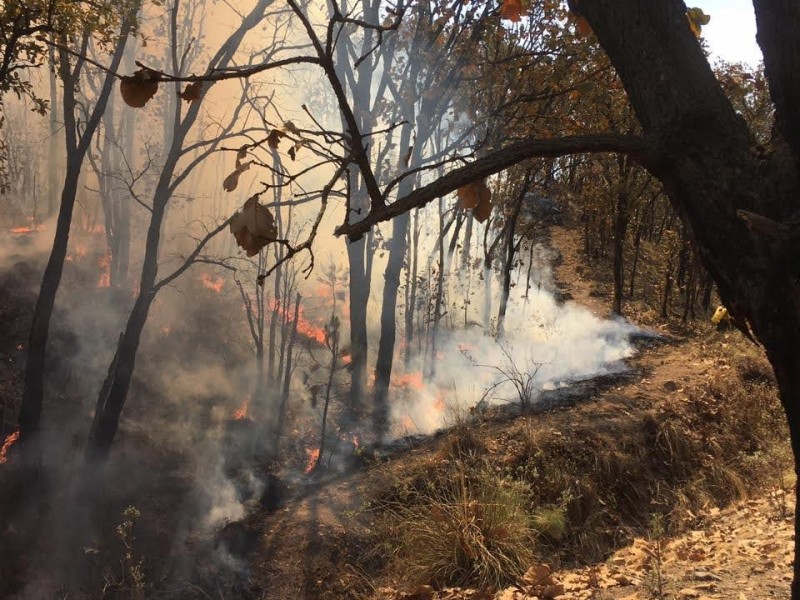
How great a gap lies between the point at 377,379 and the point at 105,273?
12676 mm

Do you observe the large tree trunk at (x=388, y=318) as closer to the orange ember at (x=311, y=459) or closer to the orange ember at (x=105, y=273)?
the orange ember at (x=311, y=459)

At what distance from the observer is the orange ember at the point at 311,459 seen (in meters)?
10.7

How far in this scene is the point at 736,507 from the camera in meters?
6.21

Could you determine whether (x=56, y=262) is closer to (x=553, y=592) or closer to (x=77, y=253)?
(x=553, y=592)

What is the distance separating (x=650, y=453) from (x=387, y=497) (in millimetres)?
3616

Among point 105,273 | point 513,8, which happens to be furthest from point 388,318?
point 105,273

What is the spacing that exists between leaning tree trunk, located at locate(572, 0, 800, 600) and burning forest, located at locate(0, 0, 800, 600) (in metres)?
0.04

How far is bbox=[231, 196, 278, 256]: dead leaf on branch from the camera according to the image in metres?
1.48

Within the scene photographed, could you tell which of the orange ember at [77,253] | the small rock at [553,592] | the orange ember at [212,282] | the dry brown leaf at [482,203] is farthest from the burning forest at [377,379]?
the orange ember at [212,282]

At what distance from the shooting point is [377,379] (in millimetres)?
13617

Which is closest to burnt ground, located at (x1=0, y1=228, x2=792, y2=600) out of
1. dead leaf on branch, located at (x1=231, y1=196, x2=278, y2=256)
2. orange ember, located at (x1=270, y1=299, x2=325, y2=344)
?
dead leaf on branch, located at (x1=231, y1=196, x2=278, y2=256)

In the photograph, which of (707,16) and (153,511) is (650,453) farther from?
(153,511)

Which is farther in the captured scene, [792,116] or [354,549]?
[354,549]

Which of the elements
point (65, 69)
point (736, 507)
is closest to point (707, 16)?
point (736, 507)
